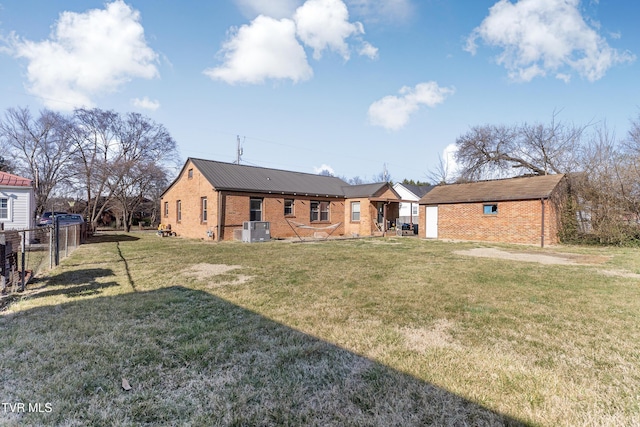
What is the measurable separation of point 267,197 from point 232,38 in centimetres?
902

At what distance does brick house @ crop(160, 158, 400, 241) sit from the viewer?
695 inches

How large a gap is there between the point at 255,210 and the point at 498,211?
44.8ft

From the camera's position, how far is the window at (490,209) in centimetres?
1714

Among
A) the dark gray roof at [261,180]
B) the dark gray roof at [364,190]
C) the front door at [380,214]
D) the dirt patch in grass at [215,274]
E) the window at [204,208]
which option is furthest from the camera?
the front door at [380,214]

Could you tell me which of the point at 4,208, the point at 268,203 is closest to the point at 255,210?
the point at 268,203

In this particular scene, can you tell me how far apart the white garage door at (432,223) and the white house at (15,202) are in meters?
21.5

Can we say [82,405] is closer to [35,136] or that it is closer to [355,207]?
[355,207]

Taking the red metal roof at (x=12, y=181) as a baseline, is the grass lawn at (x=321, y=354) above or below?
below

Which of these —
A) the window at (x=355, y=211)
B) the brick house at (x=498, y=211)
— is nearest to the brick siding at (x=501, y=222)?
the brick house at (x=498, y=211)

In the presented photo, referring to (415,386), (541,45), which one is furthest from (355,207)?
(415,386)

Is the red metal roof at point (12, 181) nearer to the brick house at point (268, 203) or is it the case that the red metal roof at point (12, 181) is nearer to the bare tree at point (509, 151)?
the brick house at point (268, 203)

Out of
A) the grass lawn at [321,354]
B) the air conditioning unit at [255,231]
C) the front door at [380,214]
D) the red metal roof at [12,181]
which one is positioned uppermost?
the red metal roof at [12,181]

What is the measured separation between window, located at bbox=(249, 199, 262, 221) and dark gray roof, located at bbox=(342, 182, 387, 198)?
731cm

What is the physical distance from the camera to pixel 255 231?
16.7 m
